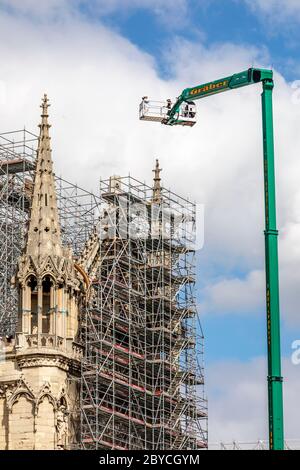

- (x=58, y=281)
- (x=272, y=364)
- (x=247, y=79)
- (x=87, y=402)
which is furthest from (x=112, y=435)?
(x=247, y=79)

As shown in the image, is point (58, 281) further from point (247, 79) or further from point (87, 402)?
point (247, 79)

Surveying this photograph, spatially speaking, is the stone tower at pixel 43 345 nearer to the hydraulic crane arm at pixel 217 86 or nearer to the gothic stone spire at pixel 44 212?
the gothic stone spire at pixel 44 212

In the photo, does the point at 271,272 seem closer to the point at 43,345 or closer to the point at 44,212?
the point at 43,345

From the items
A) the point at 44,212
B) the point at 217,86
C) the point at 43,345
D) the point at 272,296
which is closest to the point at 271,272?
the point at 272,296

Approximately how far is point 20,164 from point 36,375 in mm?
22608

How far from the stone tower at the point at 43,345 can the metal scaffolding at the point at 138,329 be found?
1.27 m

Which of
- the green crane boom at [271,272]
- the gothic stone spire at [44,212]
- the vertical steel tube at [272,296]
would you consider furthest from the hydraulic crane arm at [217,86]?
the gothic stone spire at [44,212]

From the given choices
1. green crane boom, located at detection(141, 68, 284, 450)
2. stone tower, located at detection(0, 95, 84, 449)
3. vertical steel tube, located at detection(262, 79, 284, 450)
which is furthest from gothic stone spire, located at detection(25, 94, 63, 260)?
vertical steel tube, located at detection(262, 79, 284, 450)

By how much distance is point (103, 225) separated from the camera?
102500 millimetres

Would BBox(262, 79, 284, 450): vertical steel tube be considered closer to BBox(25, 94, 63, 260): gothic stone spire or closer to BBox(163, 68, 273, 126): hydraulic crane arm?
BBox(163, 68, 273, 126): hydraulic crane arm

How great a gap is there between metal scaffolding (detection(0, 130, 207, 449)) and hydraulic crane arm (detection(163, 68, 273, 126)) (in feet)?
17.6

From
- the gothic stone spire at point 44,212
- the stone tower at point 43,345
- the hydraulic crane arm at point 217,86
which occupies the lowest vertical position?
the stone tower at point 43,345

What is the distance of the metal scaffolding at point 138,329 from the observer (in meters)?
97.0

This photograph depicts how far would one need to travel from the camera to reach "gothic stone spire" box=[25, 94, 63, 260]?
96312 mm
